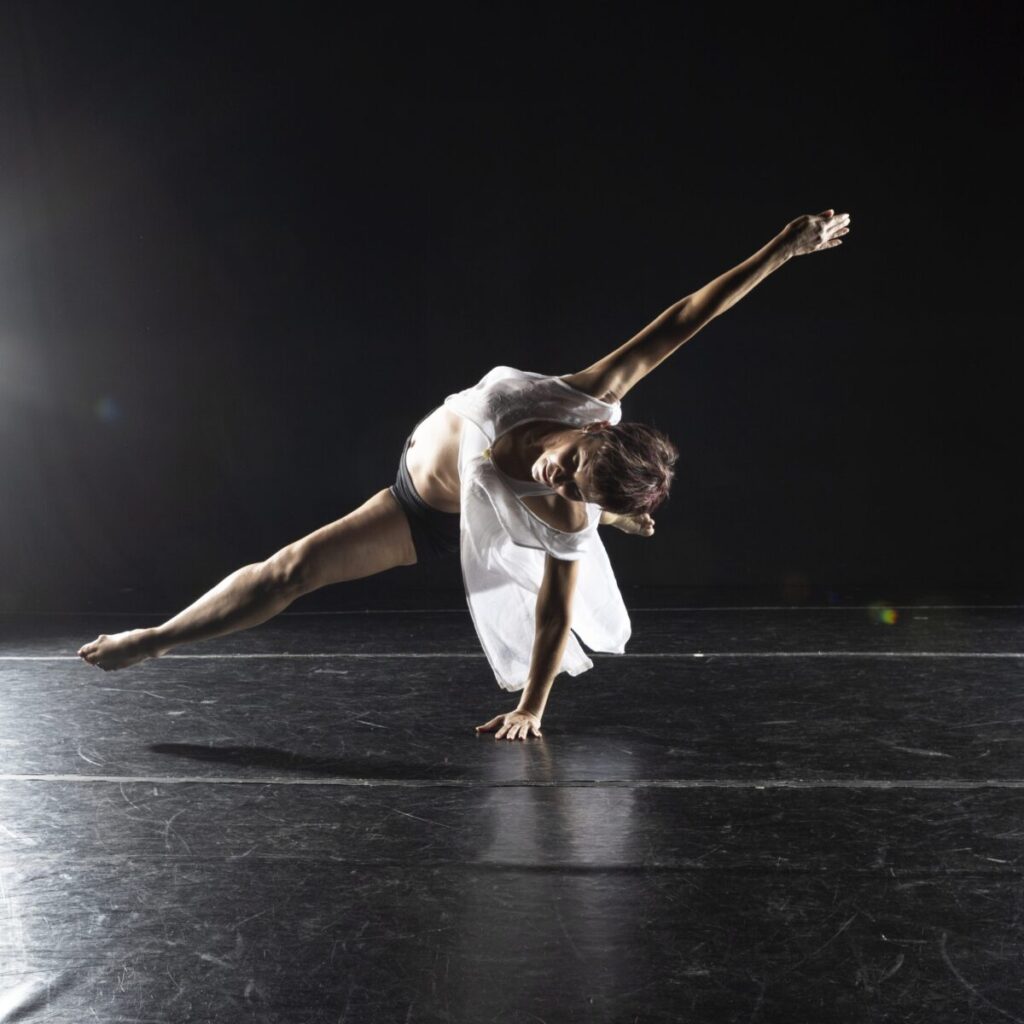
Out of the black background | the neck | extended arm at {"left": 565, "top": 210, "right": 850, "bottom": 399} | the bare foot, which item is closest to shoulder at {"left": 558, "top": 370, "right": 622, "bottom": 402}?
extended arm at {"left": 565, "top": 210, "right": 850, "bottom": 399}

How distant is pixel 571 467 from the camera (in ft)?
7.16

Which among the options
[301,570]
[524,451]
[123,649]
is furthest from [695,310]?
[123,649]

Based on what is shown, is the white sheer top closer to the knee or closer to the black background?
the knee

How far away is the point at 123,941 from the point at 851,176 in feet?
13.7

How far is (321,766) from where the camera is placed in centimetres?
235

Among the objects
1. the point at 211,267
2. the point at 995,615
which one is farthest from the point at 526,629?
the point at 211,267

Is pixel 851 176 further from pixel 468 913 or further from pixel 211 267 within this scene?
pixel 468 913

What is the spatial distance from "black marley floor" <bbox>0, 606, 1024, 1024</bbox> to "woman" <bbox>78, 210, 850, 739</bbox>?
21 cm

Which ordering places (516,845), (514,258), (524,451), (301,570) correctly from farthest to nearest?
1. (514,258)
2. (301,570)
3. (524,451)
4. (516,845)

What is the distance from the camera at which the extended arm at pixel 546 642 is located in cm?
246

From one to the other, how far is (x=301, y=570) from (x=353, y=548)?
0.12 m

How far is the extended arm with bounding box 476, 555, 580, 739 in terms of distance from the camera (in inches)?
97.0

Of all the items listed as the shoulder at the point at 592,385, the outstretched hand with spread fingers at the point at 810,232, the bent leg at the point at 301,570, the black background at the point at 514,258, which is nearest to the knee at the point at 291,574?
the bent leg at the point at 301,570

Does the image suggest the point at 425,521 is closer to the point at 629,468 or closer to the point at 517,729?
the point at 517,729
